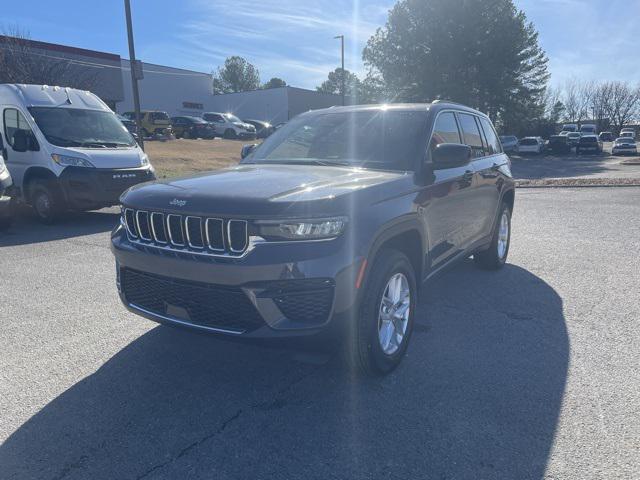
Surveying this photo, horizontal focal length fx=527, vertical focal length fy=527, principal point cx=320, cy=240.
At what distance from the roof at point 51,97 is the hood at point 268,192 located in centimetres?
753

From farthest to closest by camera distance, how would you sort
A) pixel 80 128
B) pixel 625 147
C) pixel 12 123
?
pixel 625 147 → pixel 80 128 → pixel 12 123

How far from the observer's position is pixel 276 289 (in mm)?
2891

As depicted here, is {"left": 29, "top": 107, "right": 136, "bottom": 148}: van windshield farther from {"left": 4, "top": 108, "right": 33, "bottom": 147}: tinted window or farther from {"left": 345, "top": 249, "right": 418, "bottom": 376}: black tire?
{"left": 345, "top": 249, "right": 418, "bottom": 376}: black tire

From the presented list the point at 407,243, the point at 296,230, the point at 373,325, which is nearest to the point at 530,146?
the point at 407,243

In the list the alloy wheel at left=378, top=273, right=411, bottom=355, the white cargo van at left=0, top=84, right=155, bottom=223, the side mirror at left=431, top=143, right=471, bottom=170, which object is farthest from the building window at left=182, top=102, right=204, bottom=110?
the alloy wheel at left=378, top=273, right=411, bottom=355

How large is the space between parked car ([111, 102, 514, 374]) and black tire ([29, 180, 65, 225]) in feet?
20.6

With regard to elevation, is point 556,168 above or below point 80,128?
below

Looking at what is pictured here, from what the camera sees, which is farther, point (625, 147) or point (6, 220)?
point (625, 147)

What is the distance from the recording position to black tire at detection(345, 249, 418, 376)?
3113 millimetres

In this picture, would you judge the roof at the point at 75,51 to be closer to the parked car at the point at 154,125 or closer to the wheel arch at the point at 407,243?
the parked car at the point at 154,125

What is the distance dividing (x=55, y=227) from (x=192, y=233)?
7487 mm

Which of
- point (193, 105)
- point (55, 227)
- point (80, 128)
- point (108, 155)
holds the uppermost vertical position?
point (193, 105)

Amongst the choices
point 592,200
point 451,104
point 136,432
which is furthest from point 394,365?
point 592,200

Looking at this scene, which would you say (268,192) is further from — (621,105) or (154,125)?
(621,105)
